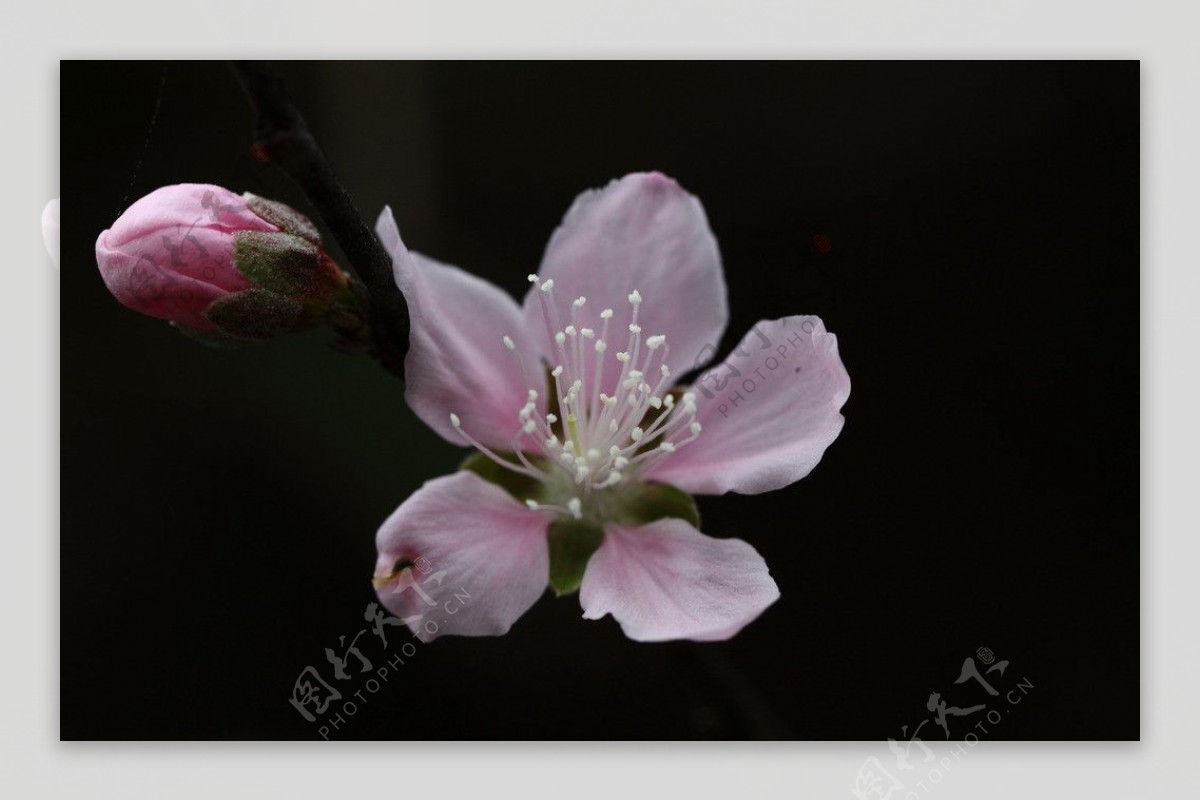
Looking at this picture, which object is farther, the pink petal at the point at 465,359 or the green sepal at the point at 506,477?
the green sepal at the point at 506,477

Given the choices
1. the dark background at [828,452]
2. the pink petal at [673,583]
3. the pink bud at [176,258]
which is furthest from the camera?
the dark background at [828,452]

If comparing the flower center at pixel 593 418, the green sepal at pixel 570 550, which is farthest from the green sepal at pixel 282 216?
the green sepal at pixel 570 550

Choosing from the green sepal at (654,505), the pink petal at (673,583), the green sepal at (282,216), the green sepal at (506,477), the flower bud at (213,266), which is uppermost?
the green sepal at (282,216)

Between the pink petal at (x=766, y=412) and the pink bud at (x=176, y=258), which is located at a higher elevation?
the pink bud at (x=176, y=258)

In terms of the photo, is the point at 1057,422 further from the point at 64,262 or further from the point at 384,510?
the point at 64,262

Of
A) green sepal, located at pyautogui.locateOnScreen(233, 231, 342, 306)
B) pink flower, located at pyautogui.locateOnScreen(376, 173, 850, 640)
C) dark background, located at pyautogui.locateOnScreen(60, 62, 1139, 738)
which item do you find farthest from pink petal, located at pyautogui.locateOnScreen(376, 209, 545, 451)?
dark background, located at pyautogui.locateOnScreen(60, 62, 1139, 738)

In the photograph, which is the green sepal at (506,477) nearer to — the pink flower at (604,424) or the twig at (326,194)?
the pink flower at (604,424)

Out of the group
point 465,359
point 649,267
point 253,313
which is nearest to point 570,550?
point 465,359

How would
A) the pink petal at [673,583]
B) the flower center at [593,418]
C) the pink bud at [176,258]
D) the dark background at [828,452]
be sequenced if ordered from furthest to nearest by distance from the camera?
1. the dark background at [828,452]
2. the flower center at [593,418]
3. the pink petal at [673,583]
4. the pink bud at [176,258]
